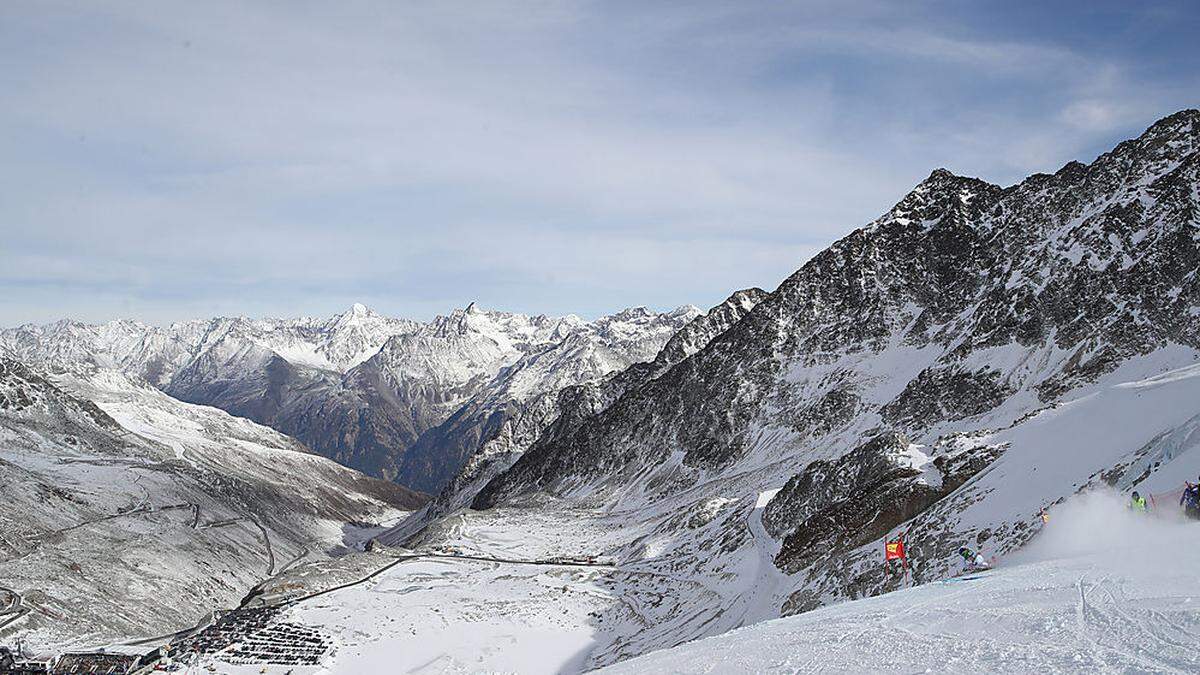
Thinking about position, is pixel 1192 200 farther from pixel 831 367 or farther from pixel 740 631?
pixel 740 631

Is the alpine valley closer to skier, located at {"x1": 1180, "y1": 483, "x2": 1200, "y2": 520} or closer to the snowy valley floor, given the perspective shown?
the snowy valley floor

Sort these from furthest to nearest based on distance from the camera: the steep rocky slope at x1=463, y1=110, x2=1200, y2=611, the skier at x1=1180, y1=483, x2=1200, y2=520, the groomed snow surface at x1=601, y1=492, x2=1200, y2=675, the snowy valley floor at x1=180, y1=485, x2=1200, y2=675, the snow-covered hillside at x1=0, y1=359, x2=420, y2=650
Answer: the snow-covered hillside at x1=0, y1=359, x2=420, y2=650 → the steep rocky slope at x1=463, y1=110, x2=1200, y2=611 → the skier at x1=1180, y1=483, x2=1200, y2=520 → the snowy valley floor at x1=180, y1=485, x2=1200, y2=675 → the groomed snow surface at x1=601, y1=492, x2=1200, y2=675

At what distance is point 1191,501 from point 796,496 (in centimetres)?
4266

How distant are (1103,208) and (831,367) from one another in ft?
141

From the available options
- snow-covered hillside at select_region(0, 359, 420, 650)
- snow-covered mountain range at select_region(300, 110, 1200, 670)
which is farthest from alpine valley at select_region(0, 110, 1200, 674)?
snow-covered hillside at select_region(0, 359, 420, 650)

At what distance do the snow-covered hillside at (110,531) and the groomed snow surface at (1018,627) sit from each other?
231ft

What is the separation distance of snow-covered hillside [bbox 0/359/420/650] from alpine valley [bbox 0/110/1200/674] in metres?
0.61

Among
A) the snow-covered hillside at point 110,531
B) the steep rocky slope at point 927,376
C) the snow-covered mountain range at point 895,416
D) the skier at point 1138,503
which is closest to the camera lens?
the skier at point 1138,503

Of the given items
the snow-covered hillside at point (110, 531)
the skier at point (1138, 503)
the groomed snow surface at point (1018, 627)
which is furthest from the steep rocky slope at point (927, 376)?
the snow-covered hillside at point (110, 531)

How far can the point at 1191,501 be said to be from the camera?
2745 centimetres

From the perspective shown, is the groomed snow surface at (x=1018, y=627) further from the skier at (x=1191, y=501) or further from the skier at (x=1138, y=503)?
the skier at (x=1138, y=503)

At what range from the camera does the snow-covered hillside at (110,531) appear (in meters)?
82.3

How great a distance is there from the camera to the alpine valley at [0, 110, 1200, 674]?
25703 millimetres

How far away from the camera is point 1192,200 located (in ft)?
332
